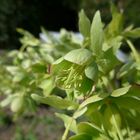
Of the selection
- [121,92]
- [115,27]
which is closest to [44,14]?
[115,27]

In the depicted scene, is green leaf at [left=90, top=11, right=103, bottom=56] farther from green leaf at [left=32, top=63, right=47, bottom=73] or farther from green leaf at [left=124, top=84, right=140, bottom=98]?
green leaf at [left=32, top=63, right=47, bottom=73]

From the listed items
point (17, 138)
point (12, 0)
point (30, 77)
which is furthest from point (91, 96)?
point (12, 0)

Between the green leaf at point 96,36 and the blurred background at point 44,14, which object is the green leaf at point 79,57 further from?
the blurred background at point 44,14

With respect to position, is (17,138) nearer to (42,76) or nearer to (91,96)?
(42,76)

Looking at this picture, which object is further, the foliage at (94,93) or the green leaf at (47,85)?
the green leaf at (47,85)

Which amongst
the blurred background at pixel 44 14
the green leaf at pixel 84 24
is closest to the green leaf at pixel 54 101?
the green leaf at pixel 84 24

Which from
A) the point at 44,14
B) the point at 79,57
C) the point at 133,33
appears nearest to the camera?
the point at 79,57

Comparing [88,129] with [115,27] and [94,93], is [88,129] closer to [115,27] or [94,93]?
[94,93]
